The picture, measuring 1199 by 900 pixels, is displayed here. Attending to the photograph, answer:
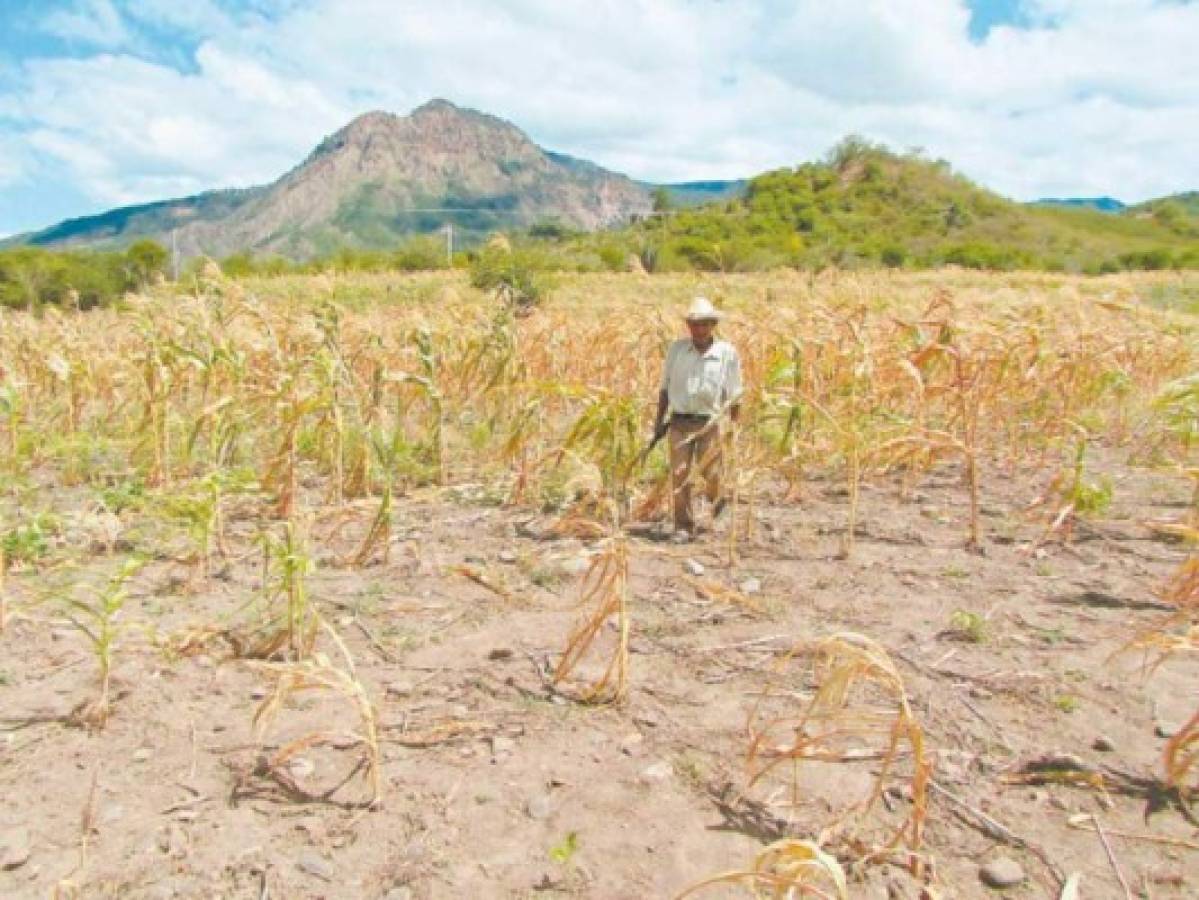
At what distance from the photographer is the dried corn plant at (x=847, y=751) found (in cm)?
170

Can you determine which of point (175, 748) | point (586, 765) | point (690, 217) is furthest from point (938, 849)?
point (690, 217)

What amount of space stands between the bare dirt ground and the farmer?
442 mm

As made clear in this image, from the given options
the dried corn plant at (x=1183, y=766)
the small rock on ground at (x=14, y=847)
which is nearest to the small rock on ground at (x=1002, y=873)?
the dried corn plant at (x=1183, y=766)

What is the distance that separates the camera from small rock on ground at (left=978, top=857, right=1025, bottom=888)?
189cm

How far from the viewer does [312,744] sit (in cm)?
238

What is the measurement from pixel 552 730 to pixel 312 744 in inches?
25.1

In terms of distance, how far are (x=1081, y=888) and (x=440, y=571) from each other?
253 cm

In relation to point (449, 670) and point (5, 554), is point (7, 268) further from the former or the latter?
point (449, 670)

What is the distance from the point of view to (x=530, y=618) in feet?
10.7

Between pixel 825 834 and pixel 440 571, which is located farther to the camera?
pixel 440 571

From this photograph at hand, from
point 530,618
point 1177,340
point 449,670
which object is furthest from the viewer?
point 1177,340

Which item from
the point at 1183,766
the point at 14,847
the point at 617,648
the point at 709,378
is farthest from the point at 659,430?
the point at 14,847

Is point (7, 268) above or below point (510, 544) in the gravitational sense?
above

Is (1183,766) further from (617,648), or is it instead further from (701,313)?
(701,313)
